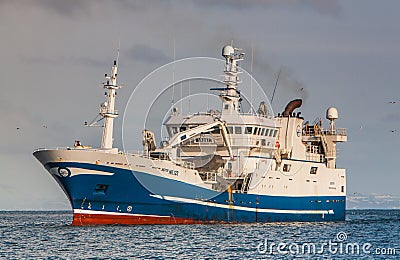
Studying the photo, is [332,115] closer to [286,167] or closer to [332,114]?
[332,114]

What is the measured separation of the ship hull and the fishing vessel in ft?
0.22

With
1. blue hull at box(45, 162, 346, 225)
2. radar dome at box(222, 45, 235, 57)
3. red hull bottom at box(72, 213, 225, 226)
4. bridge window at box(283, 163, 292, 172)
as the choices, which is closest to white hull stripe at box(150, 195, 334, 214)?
blue hull at box(45, 162, 346, 225)

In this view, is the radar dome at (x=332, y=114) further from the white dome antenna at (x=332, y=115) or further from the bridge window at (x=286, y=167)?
the bridge window at (x=286, y=167)

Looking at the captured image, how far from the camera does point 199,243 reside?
4719cm

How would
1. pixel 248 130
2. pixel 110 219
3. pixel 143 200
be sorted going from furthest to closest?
pixel 248 130 < pixel 143 200 < pixel 110 219

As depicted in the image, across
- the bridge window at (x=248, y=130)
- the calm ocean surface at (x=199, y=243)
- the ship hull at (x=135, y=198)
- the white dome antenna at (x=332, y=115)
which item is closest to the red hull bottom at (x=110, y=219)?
the ship hull at (x=135, y=198)

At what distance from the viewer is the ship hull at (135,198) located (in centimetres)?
5553

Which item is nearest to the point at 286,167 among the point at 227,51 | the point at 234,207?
the point at 234,207

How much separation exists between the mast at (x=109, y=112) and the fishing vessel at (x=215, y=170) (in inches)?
2.7

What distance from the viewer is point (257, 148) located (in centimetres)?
6669

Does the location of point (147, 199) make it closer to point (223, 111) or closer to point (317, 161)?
point (223, 111)

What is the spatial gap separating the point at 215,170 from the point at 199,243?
17483 millimetres

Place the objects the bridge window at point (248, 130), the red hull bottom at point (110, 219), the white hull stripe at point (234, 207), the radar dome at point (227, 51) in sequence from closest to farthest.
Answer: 1. the red hull bottom at point (110, 219)
2. the white hull stripe at point (234, 207)
3. the bridge window at point (248, 130)
4. the radar dome at point (227, 51)

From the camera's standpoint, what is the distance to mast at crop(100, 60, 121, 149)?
57.3 metres
